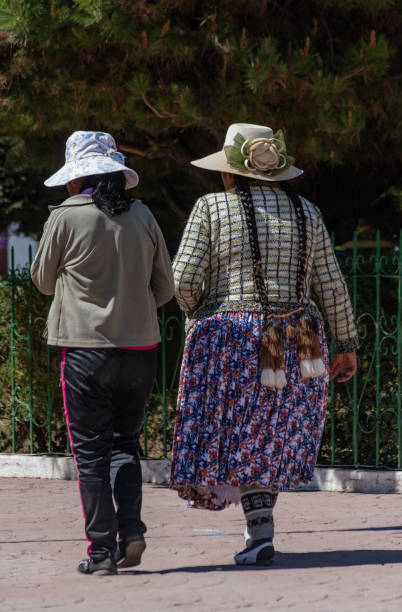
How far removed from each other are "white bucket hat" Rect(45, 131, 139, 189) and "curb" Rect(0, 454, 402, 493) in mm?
3090

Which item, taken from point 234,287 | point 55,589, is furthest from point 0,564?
point 234,287

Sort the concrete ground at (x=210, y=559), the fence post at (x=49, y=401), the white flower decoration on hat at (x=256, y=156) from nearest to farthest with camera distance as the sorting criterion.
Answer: the concrete ground at (x=210, y=559), the white flower decoration on hat at (x=256, y=156), the fence post at (x=49, y=401)

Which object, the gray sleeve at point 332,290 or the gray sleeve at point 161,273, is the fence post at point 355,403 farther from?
the gray sleeve at point 161,273

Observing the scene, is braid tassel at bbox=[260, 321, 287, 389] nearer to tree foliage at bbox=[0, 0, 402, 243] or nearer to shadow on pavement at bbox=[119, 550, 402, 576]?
shadow on pavement at bbox=[119, 550, 402, 576]

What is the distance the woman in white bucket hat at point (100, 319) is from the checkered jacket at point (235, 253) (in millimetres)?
259

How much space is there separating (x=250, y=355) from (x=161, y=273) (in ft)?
1.75

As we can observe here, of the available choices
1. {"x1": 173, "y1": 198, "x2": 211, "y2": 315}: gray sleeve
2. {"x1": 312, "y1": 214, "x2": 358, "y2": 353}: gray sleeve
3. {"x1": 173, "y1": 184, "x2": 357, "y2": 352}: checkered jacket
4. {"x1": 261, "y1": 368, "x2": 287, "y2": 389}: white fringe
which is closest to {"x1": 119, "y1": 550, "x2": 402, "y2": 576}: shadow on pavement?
{"x1": 261, "y1": 368, "x2": 287, "y2": 389}: white fringe

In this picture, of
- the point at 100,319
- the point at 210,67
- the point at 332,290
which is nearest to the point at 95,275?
the point at 100,319

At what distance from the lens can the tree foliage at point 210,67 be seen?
639 centimetres

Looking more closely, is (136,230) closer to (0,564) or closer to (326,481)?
(0,564)

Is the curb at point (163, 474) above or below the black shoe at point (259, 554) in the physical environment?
below

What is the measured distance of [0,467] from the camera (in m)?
7.42

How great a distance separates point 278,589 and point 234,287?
1310 millimetres

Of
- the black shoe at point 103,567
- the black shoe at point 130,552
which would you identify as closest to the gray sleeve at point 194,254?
the black shoe at point 130,552
